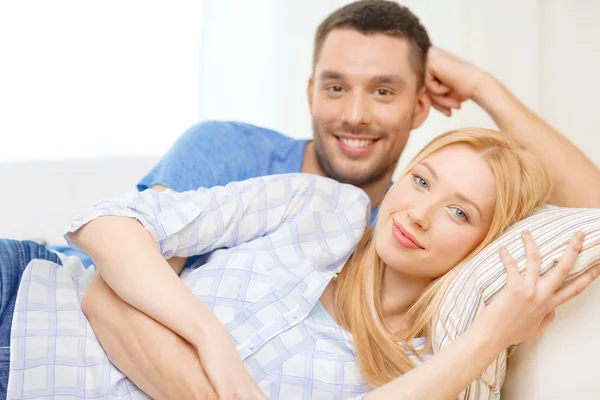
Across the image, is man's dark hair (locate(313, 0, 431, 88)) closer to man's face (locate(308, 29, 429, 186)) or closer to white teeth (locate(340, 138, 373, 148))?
man's face (locate(308, 29, 429, 186))

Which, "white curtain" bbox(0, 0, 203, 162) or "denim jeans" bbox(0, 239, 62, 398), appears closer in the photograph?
"denim jeans" bbox(0, 239, 62, 398)

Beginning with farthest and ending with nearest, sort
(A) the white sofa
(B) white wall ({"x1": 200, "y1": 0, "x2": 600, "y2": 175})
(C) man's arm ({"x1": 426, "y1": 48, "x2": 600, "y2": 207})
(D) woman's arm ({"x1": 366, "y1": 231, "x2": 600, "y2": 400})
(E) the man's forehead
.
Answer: (B) white wall ({"x1": 200, "y1": 0, "x2": 600, "y2": 175}) < (A) the white sofa < (E) the man's forehead < (C) man's arm ({"x1": 426, "y1": 48, "x2": 600, "y2": 207}) < (D) woman's arm ({"x1": 366, "y1": 231, "x2": 600, "y2": 400})

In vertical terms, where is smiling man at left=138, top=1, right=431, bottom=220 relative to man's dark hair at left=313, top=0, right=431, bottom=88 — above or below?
below

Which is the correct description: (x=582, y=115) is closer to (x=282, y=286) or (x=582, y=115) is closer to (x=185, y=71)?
(x=185, y=71)

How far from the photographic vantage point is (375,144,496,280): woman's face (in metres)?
1.42

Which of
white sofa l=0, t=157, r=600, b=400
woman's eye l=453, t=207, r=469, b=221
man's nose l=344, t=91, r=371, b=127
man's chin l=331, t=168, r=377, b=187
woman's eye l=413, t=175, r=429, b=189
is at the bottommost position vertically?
white sofa l=0, t=157, r=600, b=400

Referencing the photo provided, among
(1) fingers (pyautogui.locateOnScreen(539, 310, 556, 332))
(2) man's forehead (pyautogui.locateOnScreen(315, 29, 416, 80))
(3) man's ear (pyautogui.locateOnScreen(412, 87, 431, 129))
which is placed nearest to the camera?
(1) fingers (pyautogui.locateOnScreen(539, 310, 556, 332))

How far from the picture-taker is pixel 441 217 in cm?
142

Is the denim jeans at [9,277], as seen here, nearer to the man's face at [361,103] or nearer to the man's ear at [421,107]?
the man's face at [361,103]

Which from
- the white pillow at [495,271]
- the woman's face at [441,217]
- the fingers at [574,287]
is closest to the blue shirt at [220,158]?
Result: the woman's face at [441,217]

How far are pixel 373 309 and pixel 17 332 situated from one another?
26.5 inches

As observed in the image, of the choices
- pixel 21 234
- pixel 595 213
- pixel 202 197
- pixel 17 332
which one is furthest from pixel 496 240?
pixel 21 234

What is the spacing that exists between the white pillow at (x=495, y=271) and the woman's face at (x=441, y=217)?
6 centimetres

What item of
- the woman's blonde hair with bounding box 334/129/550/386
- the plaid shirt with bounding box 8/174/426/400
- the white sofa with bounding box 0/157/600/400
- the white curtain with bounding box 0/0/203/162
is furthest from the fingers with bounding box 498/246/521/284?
the white curtain with bounding box 0/0/203/162
